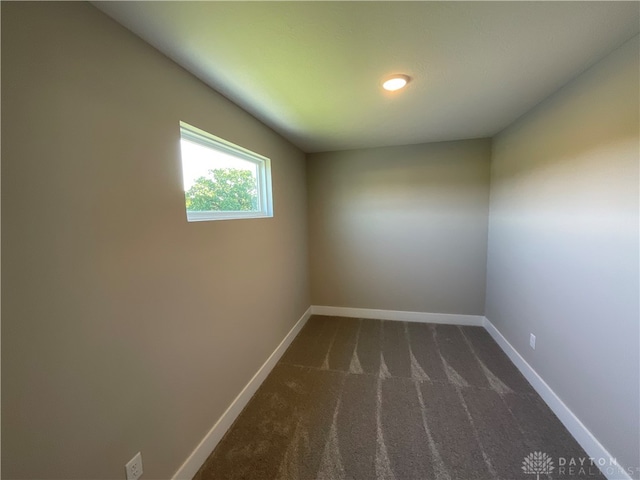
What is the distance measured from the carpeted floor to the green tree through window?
1.53m

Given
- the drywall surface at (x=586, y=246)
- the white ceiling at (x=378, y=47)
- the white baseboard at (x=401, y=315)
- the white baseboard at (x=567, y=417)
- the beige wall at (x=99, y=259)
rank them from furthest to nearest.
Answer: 1. the white baseboard at (x=401, y=315)
2. the white baseboard at (x=567, y=417)
3. the drywall surface at (x=586, y=246)
4. the white ceiling at (x=378, y=47)
5. the beige wall at (x=99, y=259)

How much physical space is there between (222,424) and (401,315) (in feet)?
8.05

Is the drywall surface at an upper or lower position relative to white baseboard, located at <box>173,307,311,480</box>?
upper

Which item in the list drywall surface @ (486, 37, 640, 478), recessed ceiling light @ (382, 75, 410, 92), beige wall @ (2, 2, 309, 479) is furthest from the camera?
recessed ceiling light @ (382, 75, 410, 92)

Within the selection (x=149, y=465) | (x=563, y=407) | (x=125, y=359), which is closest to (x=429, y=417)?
(x=563, y=407)

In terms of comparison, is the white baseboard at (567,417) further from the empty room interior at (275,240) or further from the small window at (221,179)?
the small window at (221,179)

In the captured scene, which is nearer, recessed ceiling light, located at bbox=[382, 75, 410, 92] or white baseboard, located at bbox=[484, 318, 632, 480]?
white baseboard, located at bbox=[484, 318, 632, 480]

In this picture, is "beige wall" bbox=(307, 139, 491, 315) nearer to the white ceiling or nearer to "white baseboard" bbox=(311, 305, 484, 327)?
"white baseboard" bbox=(311, 305, 484, 327)

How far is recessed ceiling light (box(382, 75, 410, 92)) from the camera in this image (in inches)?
60.8

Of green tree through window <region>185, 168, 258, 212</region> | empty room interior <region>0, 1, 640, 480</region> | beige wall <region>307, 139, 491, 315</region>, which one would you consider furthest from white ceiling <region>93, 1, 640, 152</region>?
beige wall <region>307, 139, 491, 315</region>

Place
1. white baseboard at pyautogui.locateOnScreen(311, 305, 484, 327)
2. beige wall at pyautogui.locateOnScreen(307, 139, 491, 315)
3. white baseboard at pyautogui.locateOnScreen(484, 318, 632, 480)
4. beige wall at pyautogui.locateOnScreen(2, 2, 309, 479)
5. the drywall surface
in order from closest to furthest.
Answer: beige wall at pyautogui.locateOnScreen(2, 2, 309, 479) → the drywall surface → white baseboard at pyautogui.locateOnScreen(484, 318, 632, 480) → beige wall at pyautogui.locateOnScreen(307, 139, 491, 315) → white baseboard at pyautogui.locateOnScreen(311, 305, 484, 327)

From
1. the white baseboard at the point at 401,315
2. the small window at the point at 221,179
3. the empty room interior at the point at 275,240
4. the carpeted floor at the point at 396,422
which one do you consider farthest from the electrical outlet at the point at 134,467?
the white baseboard at the point at 401,315

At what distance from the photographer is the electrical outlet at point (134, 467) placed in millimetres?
1126

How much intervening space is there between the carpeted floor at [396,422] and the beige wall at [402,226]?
811 mm
